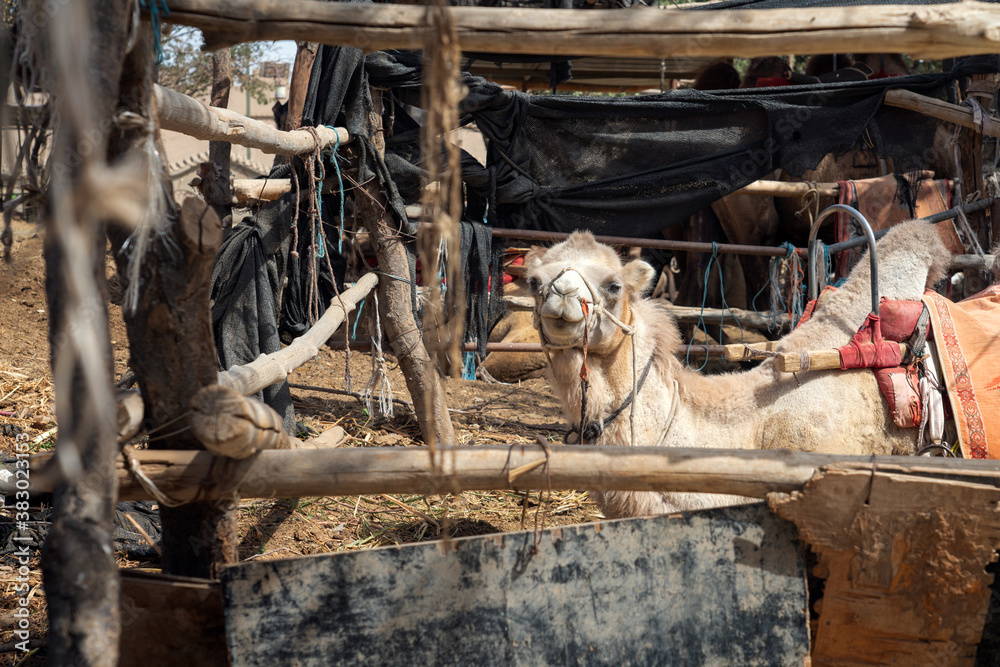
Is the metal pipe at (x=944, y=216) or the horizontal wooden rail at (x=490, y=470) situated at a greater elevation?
the metal pipe at (x=944, y=216)

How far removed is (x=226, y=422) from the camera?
1.86 metres

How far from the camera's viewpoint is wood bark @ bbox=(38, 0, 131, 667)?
1495 millimetres

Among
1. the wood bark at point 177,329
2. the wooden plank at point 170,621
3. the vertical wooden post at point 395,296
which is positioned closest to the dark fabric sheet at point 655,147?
the vertical wooden post at point 395,296

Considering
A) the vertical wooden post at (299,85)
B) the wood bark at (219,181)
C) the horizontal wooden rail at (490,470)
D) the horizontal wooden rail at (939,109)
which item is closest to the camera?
the horizontal wooden rail at (490,470)

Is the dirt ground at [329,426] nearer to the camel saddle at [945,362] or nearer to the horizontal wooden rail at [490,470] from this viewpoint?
the horizontal wooden rail at [490,470]

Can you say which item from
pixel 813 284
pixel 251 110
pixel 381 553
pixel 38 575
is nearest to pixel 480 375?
pixel 813 284

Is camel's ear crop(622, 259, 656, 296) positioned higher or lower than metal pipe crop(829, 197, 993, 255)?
lower

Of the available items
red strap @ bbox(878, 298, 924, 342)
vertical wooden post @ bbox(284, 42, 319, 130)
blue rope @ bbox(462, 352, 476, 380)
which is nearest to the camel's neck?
red strap @ bbox(878, 298, 924, 342)

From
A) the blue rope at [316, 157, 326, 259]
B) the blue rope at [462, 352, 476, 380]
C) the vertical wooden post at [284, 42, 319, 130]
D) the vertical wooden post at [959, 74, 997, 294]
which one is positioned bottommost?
the blue rope at [462, 352, 476, 380]

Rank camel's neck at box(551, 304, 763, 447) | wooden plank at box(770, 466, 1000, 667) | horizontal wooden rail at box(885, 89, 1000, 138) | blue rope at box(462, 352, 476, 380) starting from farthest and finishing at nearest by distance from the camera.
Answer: blue rope at box(462, 352, 476, 380)
horizontal wooden rail at box(885, 89, 1000, 138)
camel's neck at box(551, 304, 763, 447)
wooden plank at box(770, 466, 1000, 667)

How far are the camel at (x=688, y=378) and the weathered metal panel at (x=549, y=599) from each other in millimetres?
671

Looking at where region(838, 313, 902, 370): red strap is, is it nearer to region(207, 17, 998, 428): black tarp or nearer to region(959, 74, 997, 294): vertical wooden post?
region(207, 17, 998, 428): black tarp

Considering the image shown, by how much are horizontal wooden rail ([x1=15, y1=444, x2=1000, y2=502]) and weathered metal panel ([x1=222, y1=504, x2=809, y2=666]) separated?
152 millimetres

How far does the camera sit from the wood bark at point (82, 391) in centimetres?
150
